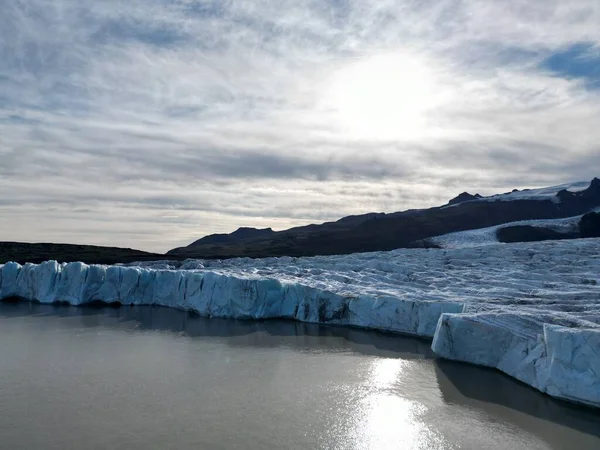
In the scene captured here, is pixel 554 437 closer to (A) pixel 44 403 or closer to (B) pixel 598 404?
(B) pixel 598 404

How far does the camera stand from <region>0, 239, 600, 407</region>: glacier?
11.8 m

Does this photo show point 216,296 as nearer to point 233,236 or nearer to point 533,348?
point 533,348

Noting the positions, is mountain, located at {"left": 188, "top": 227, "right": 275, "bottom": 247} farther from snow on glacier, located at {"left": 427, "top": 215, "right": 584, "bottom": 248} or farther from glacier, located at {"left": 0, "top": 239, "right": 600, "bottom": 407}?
glacier, located at {"left": 0, "top": 239, "right": 600, "bottom": 407}

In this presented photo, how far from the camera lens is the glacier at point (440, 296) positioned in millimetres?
11750

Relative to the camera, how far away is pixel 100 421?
32.6ft

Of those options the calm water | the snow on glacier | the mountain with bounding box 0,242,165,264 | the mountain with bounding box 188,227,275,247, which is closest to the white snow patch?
the snow on glacier

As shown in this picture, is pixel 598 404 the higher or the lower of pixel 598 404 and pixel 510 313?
the lower

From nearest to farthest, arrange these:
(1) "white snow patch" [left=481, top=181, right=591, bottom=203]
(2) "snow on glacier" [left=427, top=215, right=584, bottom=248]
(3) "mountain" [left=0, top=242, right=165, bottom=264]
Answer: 1. (3) "mountain" [left=0, top=242, right=165, bottom=264]
2. (2) "snow on glacier" [left=427, top=215, right=584, bottom=248]
3. (1) "white snow patch" [left=481, top=181, right=591, bottom=203]

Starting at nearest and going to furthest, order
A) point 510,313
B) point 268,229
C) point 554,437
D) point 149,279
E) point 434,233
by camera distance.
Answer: point 554,437 < point 510,313 < point 149,279 < point 434,233 < point 268,229

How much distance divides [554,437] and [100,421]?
357 inches

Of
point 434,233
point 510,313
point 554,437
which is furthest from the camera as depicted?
point 434,233

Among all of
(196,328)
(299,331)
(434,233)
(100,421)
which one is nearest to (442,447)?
(100,421)

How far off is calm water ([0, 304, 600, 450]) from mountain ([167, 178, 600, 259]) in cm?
4156

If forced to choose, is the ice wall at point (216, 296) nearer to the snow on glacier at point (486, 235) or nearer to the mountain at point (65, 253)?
the mountain at point (65, 253)
